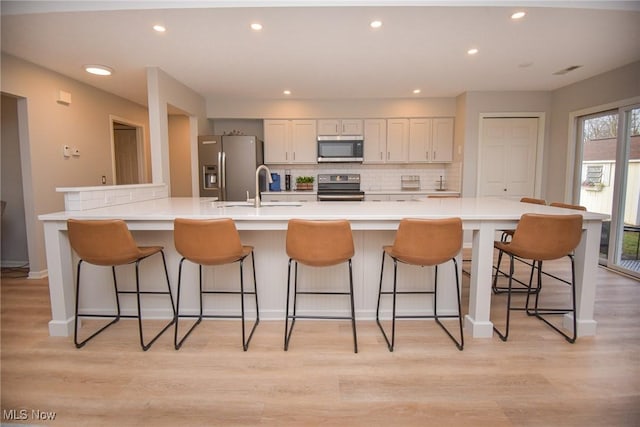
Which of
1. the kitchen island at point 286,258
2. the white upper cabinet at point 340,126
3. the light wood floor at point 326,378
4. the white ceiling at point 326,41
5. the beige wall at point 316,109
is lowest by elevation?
the light wood floor at point 326,378

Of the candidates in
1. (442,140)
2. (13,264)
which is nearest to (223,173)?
(13,264)

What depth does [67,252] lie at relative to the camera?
2.29 meters

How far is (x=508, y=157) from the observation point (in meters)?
4.97

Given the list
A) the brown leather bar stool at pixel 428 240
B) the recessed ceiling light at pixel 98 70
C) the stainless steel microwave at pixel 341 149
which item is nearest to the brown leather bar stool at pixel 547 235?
the brown leather bar stool at pixel 428 240

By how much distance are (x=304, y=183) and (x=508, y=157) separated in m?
3.30

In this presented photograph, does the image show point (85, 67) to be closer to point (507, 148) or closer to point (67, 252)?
point (67, 252)

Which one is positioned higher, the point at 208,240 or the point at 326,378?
the point at 208,240

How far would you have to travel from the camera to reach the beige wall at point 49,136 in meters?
3.44

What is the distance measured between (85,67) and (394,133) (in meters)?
4.29

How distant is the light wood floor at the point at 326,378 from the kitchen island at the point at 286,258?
0.16 meters

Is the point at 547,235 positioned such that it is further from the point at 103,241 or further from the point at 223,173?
the point at 223,173

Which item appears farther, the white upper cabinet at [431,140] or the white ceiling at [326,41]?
the white upper cabinet at [431,140]

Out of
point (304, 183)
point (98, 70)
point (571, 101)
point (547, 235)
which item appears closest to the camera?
point (547, 235)

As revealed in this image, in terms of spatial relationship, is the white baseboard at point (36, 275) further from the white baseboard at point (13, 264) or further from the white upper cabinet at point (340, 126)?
the white upper cabinet at point (340, 126)
